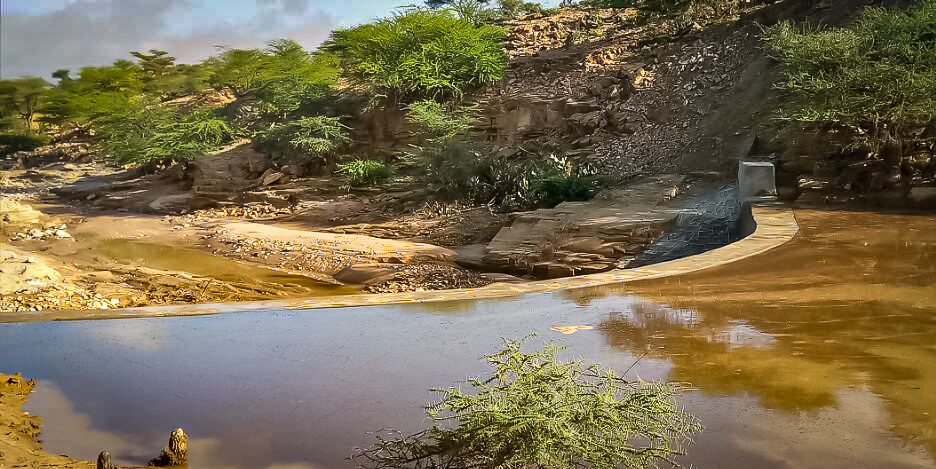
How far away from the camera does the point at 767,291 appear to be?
5.63m

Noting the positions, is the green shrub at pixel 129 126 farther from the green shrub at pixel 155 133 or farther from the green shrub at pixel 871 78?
the green shrub at pixel 871 78

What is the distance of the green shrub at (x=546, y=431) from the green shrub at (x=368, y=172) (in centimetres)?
1455

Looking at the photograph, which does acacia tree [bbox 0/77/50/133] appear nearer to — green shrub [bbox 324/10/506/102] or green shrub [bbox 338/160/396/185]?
green shrub [bbox 324/10/506/102]

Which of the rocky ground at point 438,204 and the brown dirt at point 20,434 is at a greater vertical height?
the rocky ground at point 438,204

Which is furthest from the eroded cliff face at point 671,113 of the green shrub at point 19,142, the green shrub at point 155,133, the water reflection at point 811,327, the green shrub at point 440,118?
the green shrub at point 19,142

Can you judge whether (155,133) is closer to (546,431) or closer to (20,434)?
(20,434)

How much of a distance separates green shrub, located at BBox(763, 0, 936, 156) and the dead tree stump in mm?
8923

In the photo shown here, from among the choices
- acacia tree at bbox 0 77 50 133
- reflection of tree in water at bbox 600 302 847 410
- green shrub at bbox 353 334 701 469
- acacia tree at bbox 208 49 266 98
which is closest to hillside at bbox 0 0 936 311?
acacia tree at bbox 208 49 266 98

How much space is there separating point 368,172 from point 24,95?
19.4m

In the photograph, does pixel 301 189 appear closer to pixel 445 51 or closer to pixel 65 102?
pixel 445 51

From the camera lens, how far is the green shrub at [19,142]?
27.1 metres

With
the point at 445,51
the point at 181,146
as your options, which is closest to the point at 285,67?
the point at 181,146

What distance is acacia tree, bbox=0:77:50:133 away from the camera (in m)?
29.6

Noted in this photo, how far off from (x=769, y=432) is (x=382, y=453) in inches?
58.4
